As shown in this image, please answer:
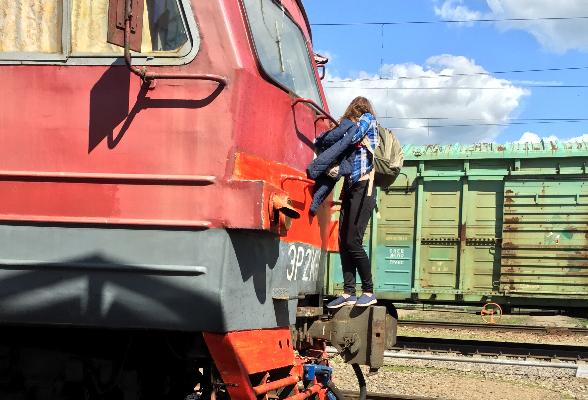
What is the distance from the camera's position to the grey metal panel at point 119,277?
302 centimetres

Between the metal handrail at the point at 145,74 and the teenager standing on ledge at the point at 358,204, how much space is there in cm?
140

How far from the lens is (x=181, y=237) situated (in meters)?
3.03

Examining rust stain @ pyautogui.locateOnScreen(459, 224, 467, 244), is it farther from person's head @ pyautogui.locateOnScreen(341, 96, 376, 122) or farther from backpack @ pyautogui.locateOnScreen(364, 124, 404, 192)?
person's head @ pyautogui.locateOnScreen(341, 96, 376, 122)

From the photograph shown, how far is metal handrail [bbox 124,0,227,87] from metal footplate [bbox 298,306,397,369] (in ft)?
6.22

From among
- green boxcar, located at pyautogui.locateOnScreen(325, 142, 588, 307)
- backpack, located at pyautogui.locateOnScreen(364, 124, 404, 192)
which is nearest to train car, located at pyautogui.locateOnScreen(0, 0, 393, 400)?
backpack, located at pyautogui.locateOnScreen(364, 124, 404, 192)

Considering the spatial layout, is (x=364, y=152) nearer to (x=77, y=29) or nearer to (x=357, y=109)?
(x=357, y=109)

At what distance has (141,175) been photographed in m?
3.06

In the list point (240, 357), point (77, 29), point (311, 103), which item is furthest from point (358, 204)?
point (77, 29)

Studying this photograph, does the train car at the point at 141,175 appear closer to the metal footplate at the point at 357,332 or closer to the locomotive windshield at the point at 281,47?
the locomotive windshield at the point at 281,47

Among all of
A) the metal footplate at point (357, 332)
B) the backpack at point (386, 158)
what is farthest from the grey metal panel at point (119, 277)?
the backpack at point (386, 158)

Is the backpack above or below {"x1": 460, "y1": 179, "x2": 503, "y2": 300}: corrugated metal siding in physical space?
above

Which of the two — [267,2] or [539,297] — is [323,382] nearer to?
[267,2]

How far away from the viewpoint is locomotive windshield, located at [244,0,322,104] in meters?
3.55

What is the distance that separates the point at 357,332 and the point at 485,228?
930 cm
